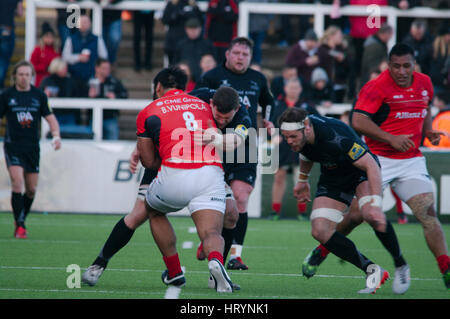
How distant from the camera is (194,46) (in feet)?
53.4

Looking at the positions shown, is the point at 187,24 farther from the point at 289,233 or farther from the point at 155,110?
the point at 155,110

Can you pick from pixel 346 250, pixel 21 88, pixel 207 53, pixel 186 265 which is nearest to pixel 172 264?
pixel 346 250

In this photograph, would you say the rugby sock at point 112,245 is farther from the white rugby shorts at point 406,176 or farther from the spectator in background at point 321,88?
the spectator in background at point 321,88

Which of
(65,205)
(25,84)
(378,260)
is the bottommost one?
(65,205)

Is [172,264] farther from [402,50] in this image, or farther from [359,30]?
[359,30]

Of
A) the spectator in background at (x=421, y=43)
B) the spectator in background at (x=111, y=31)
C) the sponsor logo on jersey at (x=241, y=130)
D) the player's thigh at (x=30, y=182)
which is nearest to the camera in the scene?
the sponsor logo on jersey at (x=241, y=130)

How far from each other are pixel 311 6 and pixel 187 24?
3.07 meters

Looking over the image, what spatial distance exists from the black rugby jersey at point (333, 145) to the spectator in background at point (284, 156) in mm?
7402

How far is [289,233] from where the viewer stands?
1324 centimetres

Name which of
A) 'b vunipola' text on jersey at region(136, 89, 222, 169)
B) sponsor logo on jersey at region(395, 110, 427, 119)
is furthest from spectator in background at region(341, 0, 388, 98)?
'b vunipola' text on jersey at region(136, 89, 222, 169)

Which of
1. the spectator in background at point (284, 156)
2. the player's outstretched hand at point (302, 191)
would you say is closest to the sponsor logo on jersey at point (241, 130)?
the player's outstretched hand at point (302, 191)

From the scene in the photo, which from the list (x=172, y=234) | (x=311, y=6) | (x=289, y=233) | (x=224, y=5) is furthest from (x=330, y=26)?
(x=172, y=234)

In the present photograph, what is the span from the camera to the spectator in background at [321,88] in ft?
54.2

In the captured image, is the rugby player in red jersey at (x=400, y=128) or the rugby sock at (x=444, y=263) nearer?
the rugby sock at (x=444, y=263)
